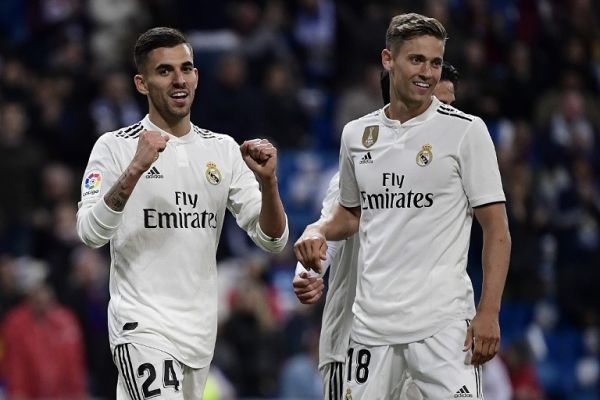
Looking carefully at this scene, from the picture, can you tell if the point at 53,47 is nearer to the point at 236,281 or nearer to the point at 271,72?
the point at 271,72

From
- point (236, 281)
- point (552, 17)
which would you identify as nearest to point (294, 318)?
point (236, 281)

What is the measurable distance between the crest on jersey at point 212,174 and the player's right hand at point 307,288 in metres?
0.68

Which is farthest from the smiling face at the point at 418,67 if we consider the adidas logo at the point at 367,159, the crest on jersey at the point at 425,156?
the adidas logo at the point at 367,159

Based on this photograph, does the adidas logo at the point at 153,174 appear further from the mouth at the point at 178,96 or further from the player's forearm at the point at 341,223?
the player's forearm at the point at 341,223

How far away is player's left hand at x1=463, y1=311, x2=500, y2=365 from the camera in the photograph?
673 centimetres

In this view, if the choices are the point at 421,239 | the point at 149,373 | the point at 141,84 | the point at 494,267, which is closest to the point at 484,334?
the point at 494,267

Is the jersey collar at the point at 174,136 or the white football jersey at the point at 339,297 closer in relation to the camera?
the jersey collar at the point at 174,136

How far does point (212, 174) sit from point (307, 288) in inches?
31.3

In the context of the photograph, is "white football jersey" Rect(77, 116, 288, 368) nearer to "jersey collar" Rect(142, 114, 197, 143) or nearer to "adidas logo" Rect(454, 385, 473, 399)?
"jersey collar" Rect(142, 114, 197, 143)

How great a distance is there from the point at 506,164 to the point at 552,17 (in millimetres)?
4512

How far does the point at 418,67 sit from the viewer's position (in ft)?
23.3

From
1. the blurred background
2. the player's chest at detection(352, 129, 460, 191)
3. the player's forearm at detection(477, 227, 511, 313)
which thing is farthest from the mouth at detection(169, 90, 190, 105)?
the blurred background

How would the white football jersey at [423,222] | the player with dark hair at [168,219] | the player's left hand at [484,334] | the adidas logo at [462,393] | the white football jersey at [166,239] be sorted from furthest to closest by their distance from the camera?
the white football jersey at [166,239] < the player with dark hair at [168,219] < the white football jersey at [423,222] < the adidas logo at [462,393] < the player's left hand at [484,334]

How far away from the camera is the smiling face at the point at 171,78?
7406 mm
